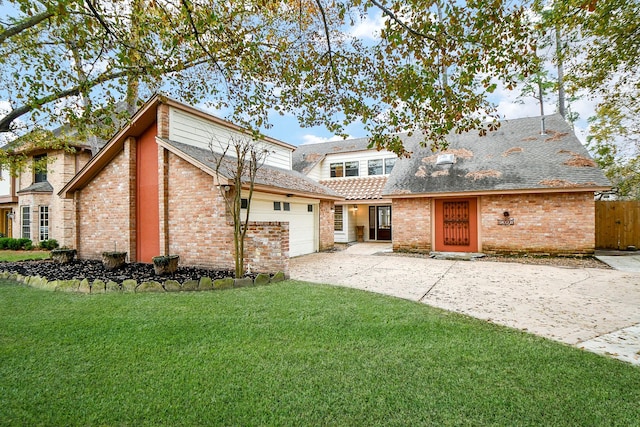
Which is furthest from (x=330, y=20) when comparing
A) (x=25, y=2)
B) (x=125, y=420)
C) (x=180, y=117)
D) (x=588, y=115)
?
(x=588, y=115)

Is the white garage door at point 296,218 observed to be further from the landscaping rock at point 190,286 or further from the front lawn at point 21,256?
the front lawn at point 21,256

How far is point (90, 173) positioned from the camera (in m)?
10.1

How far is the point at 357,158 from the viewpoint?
18.0 metres

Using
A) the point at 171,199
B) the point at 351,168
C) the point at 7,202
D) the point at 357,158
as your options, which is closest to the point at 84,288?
the point at 171,199

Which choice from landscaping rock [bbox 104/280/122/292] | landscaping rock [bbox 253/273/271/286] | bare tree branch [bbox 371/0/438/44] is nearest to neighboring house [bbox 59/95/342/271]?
landscaping rock [bbox 253/273/271/286]

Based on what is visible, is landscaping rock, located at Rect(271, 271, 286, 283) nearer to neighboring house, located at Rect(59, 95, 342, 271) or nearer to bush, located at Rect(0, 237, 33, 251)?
neighboring house, located at Rect(59, 95, 342, 271)

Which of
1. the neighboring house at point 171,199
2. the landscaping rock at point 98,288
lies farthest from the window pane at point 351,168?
the landscaping rock at point 98,288

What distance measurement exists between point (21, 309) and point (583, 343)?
847 cm

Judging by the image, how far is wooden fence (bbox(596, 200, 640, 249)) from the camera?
11852mm

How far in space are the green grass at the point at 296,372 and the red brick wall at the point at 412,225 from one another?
8.59m

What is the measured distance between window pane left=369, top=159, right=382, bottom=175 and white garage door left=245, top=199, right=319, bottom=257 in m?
6.09

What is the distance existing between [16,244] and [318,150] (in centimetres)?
1701

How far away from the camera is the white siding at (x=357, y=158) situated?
1742cm

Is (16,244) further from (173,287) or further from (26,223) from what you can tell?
(173,287)
